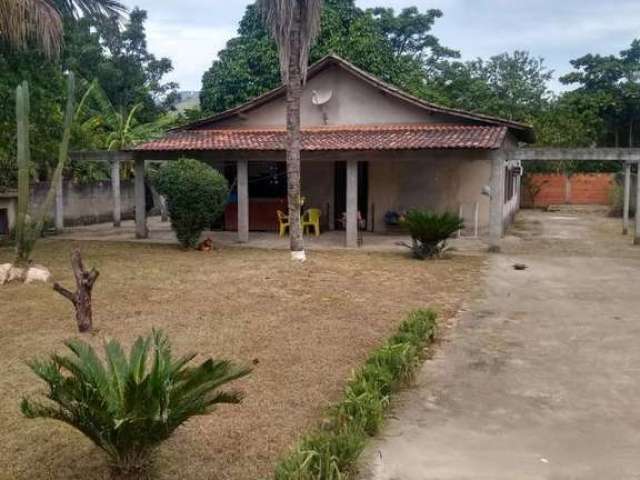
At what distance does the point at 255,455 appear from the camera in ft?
15.3

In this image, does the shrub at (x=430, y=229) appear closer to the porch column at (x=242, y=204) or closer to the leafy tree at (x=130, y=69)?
the porch column at (x=242, y=204)

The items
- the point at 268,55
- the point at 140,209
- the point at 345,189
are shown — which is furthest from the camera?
the point at 268,55

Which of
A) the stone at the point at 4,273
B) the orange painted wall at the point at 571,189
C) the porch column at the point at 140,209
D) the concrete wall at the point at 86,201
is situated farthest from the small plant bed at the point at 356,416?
the orange painted wall at the point at 571,189

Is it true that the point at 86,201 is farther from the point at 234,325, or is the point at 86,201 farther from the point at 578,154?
the point at 234,325

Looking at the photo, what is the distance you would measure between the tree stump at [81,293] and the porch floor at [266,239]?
905 cm

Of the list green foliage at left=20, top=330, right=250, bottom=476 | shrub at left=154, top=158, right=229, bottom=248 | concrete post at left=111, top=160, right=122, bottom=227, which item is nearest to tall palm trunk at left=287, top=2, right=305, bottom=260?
shrub at left=154, top=158, right=229, bottom=248

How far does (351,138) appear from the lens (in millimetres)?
17828

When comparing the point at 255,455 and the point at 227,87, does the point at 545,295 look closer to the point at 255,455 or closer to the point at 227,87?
the point at 255,455

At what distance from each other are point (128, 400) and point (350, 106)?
1669 centimetres

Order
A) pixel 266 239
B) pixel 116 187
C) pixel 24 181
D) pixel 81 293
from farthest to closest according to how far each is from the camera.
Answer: pixel 116 187
pixel 266 239
pixel 24 181
pixel 81 293

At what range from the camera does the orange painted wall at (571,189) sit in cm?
3409

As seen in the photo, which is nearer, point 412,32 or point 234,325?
point 234,325

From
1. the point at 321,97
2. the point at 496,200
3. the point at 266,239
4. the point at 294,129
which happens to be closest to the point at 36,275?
the point at 294,129

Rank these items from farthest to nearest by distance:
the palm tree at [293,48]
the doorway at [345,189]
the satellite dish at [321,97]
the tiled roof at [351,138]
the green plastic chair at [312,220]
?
the doorway at [345,189] < the satellite dish at [321,97] < the green plastic chair at [312,220] < the tiled roof at [351,138] < the palm tree at [293,48]
